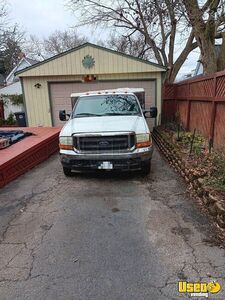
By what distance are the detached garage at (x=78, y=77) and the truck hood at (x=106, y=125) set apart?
589cm

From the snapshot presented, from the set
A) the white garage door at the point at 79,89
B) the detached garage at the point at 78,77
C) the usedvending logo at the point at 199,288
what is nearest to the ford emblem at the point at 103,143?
the usedvending logo at the point at 199,288

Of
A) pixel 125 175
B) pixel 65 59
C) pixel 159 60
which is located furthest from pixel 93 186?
pixel 159 60

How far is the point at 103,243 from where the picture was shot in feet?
10.6

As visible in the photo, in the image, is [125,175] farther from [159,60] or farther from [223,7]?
[159,60]

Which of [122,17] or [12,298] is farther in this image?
[122,17]

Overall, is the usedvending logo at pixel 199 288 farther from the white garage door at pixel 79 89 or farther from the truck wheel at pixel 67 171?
the white garage door at pixel 79 89

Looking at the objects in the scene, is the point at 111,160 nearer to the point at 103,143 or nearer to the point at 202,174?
the point at 103,143

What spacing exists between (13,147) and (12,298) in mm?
5206

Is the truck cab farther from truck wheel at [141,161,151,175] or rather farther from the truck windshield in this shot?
the truck windshield

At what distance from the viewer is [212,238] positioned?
129 inches

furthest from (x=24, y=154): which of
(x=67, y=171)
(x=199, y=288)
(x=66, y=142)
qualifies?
(x=199, y=288)

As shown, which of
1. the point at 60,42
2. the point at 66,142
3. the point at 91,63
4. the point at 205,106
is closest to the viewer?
the point at 66,142

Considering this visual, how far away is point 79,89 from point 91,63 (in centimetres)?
132

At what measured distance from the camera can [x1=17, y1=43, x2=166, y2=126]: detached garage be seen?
11.2 m
